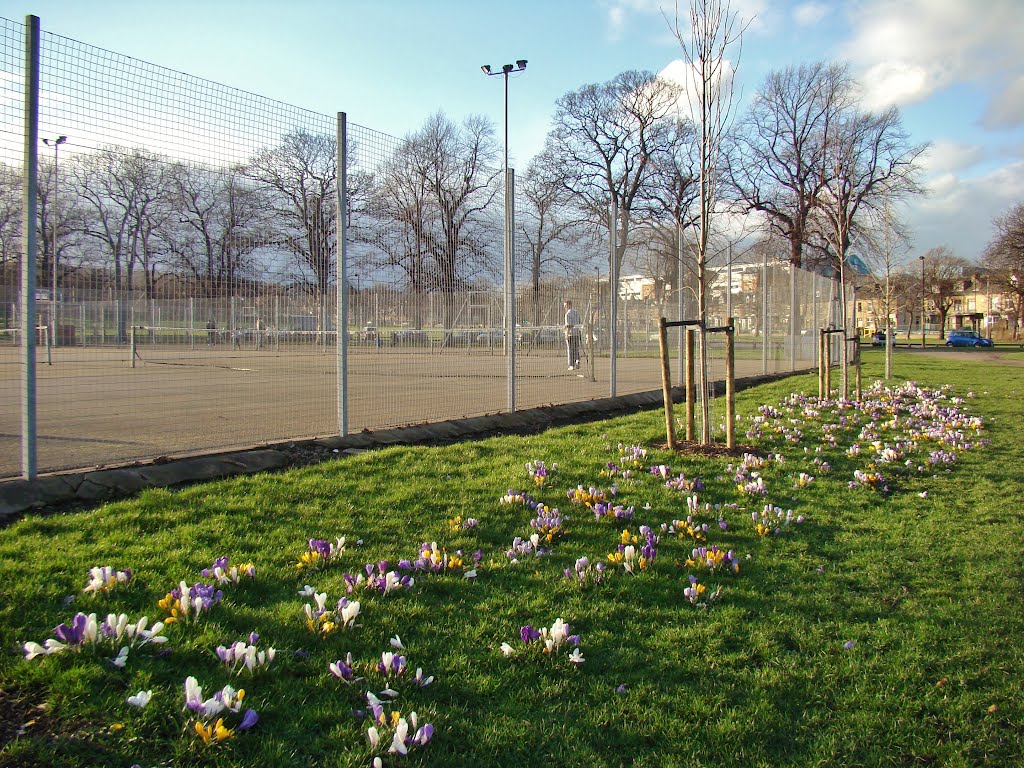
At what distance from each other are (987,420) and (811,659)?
841 centimetres

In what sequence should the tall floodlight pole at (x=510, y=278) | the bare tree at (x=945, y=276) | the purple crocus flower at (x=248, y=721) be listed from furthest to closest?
the bare tree at (x=945, y=276)
the tall floodlight pole at (x=510, y=278)
the purple crocus flower at (x=248, y=721)

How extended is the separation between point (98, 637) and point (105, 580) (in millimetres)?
606


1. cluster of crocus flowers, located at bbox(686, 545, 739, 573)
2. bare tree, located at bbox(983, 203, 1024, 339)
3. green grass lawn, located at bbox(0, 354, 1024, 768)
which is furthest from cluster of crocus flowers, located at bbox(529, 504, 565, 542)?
bare tree, located at bbox(983, 203, 1024, 339)

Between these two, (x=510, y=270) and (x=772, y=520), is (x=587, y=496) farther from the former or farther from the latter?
(x=510, y=270)

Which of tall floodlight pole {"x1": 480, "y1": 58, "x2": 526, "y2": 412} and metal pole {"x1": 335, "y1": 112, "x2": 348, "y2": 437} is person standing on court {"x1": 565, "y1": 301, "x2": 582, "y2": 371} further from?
metal pole {"x1": 335, "y1": 112, "x2": 348, "y2": 437}

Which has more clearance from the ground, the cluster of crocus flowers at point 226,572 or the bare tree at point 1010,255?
the bare tree at point 1010,255

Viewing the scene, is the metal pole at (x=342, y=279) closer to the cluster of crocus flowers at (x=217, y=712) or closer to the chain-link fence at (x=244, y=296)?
the chain-link fence at (x=244, y=296)

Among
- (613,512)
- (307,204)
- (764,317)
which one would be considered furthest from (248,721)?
(764,317)

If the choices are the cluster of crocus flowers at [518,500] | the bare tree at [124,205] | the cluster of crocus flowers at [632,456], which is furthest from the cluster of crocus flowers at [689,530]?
the bare tree at [124,205]

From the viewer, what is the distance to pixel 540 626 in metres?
3.16

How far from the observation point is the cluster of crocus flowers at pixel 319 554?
3.67m

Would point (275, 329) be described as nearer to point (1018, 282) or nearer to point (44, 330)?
point (44, 330)

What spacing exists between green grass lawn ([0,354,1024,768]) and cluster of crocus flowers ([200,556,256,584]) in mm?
42

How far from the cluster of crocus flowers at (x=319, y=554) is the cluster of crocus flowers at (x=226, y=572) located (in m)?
0.26
